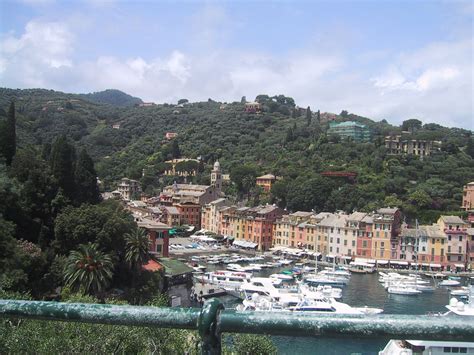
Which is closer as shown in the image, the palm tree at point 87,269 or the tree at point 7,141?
the palm tree at point 87,269

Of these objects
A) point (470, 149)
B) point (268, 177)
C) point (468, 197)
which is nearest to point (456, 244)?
point (468, 197)

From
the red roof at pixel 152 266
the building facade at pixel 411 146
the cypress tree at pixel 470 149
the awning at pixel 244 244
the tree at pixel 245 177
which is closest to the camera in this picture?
the red roof at pixel 152 266

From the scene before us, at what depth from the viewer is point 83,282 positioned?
16156 mm

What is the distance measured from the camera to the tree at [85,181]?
75.3ft

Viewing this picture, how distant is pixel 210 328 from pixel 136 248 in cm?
1813

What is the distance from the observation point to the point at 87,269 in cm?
1620

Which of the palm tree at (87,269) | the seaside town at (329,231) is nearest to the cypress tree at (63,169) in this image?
the palm tree at (87,269)

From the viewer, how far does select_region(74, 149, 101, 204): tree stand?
2295 centimetres

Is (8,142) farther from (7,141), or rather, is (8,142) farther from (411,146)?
(411,146)

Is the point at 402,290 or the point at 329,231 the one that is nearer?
the point at 402,290

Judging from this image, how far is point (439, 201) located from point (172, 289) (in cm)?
3140

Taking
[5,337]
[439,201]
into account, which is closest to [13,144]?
[5,337]

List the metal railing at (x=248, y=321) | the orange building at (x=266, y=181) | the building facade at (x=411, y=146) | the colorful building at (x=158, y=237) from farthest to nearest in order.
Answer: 1. the building facade at (x=411, y=146)
2. the orange building at (x=266, y=181)
3. the colorful building at (x=158, y=237)
4. the metal railing at (x=248, y=321)

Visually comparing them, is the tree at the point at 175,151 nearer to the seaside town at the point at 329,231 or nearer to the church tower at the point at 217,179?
the church tower at the point at 217,179
